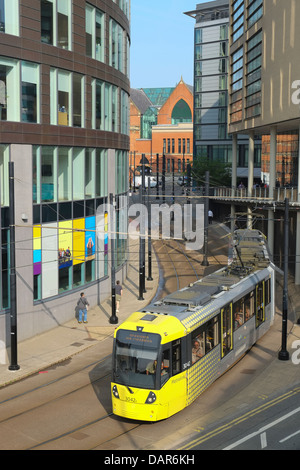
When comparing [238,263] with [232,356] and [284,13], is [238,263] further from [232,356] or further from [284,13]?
[284,13]

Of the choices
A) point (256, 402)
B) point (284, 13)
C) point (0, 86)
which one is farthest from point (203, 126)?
point (256, 402)

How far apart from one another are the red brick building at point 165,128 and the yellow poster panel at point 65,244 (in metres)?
90.7

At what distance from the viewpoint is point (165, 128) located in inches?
5015

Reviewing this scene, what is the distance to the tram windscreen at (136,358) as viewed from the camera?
14773 millimetres

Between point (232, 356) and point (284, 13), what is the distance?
24996 millimetres

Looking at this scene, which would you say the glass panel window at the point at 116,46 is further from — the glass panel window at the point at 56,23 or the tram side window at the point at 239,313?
the tram side window at the point at 239,313

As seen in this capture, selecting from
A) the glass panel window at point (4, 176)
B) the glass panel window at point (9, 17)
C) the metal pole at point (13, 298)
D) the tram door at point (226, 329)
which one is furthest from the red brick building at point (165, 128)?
the tram door at point (226, 329)

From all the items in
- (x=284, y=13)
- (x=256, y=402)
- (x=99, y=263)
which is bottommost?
(x=256, y=402)

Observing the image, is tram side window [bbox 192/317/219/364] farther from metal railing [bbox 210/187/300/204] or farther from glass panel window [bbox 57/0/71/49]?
metal railing [bbox 210/187/300/204]

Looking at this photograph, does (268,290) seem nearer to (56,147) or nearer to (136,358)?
(136,358)

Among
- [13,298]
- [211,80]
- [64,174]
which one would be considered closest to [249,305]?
[13,298]

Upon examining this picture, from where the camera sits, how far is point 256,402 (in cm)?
1722

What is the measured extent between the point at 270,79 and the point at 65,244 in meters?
20.9

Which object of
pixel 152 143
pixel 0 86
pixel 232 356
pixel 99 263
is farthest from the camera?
pixel 152 143
